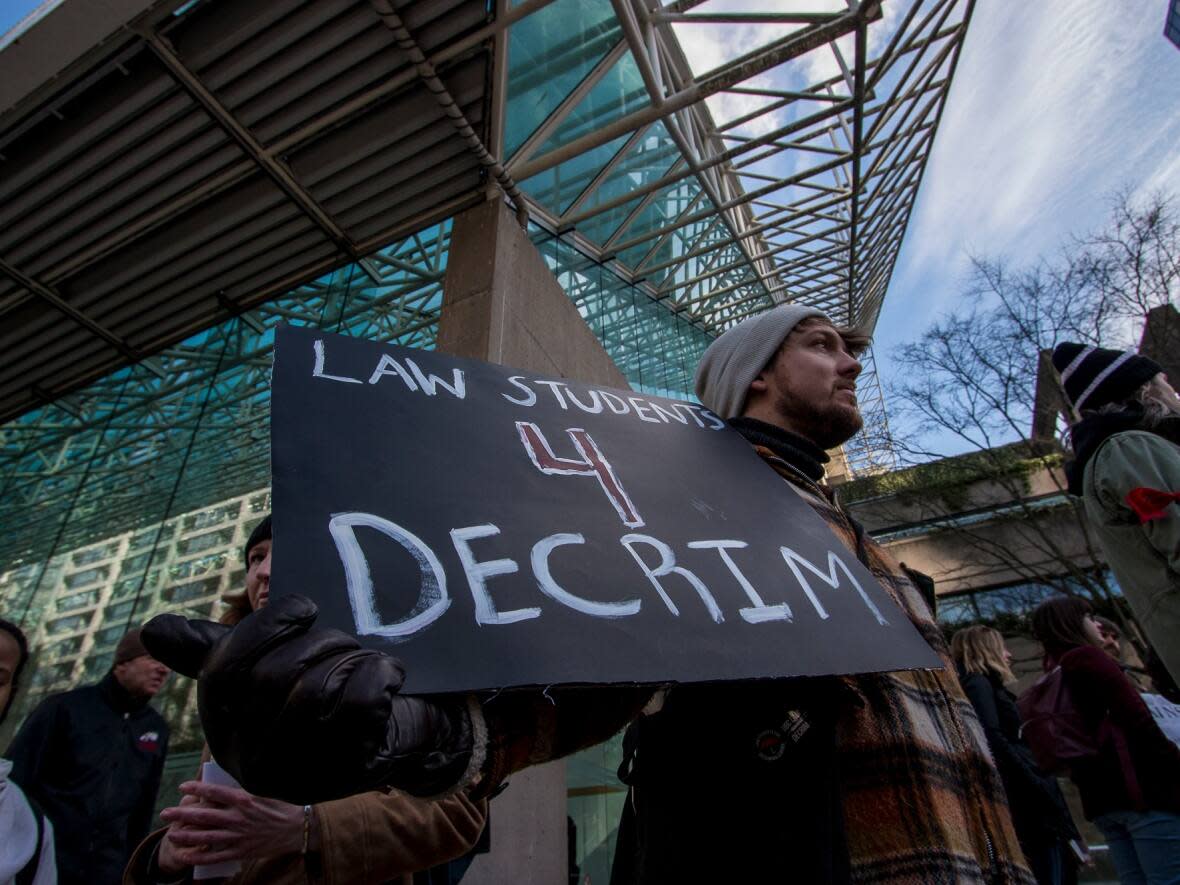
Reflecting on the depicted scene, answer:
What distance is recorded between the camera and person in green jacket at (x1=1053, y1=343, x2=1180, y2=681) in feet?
5.99

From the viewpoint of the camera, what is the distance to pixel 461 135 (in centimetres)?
635

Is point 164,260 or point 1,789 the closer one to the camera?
point 1,789

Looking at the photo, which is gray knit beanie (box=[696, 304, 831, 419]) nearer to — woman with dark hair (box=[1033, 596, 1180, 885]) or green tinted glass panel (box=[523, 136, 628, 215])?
woman with dark hair (box=[1033, 596, 1180, 885])

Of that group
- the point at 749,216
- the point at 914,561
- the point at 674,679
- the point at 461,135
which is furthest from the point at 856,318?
the point at 674,679

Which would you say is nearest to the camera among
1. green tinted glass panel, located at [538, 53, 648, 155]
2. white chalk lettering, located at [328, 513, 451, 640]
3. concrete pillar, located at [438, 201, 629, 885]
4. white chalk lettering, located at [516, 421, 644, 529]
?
white chalk lettering, located at [328, 513, 451, 640]

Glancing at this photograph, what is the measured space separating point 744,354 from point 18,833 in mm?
2706

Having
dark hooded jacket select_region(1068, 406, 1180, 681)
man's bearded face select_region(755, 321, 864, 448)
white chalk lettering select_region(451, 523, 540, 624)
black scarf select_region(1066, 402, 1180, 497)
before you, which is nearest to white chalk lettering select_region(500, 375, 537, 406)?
white chalk lettering select_region(451, 523, 540, 624)

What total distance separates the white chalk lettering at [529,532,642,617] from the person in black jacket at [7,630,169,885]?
8.97 ft

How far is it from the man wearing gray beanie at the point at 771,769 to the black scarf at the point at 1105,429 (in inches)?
57.2

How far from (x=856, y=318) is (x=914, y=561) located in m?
10.5

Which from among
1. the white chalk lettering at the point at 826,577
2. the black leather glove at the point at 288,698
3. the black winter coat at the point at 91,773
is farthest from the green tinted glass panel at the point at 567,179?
the black leather glove at the point at 288,698

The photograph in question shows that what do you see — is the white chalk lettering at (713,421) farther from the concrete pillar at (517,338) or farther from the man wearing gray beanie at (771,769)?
the concrete pillar at (517,338)

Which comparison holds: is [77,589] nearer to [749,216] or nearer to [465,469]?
[465,469]

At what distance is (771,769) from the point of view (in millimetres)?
913
